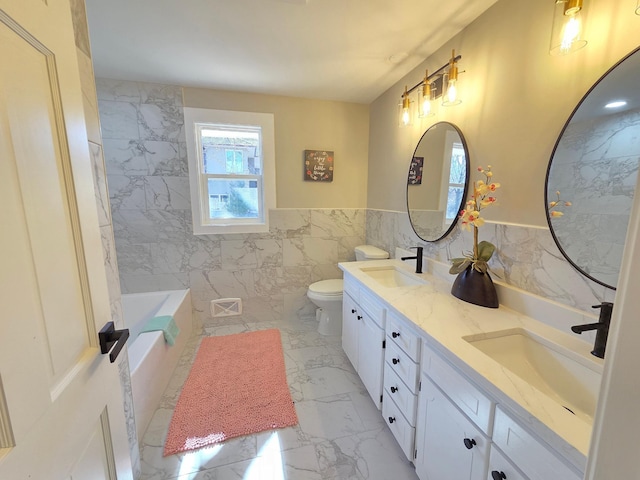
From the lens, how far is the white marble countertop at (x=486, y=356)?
617 mm

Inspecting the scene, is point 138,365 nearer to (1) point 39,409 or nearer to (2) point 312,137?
(1) point 39,409

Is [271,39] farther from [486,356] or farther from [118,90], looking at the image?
[486,356]

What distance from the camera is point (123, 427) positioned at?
888mm

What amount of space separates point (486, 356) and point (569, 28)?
4.02ft

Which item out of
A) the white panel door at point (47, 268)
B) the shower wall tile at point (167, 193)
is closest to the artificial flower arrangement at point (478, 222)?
the white panel door at point (47, 268)

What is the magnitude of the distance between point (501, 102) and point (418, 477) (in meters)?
1.94

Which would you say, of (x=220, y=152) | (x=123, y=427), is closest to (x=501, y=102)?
(x=123, y=427)

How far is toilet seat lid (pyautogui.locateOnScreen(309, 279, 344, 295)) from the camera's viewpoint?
8.08 feet

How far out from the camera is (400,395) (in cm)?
134

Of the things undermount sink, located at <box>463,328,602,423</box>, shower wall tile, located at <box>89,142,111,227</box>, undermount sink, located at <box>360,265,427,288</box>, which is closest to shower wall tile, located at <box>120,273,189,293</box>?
shower wall tile, located at <box>89,142,111,227</box>

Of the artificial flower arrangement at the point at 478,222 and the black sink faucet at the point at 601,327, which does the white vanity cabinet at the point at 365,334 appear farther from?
the black sink faucet at the point at 601,327

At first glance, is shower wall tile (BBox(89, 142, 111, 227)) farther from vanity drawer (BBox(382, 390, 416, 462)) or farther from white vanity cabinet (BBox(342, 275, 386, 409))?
vanity drawer (BBox(382, 390, 416, 462))

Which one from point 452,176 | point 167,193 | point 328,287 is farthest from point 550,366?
point 167,193

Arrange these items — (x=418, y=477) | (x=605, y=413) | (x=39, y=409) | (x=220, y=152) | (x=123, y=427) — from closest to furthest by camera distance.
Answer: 1. (x=605, y=413)
2. (x=39, y=409)
3. (x=123, y=427)
4. (x=418, y=477)
5. (x=220, y=152)
